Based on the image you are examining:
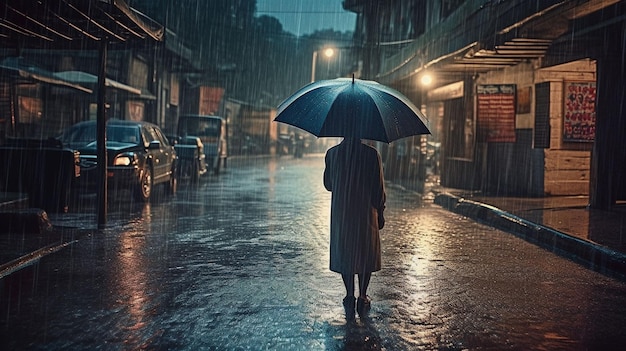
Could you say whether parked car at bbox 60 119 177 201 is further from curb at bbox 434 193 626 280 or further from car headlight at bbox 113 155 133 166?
curb at bbox 434 193 626 280

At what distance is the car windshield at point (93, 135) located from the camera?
16172 millimetres

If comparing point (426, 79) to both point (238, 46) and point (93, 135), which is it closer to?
point (93, 135)

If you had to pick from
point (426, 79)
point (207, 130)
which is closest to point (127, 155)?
point (426, 79)

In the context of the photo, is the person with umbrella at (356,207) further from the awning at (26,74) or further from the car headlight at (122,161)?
the awning at (26,74)

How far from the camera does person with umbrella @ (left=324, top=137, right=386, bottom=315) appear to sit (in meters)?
5.91

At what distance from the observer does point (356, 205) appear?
5.92 metres

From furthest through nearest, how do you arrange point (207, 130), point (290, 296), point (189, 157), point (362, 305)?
point (207, 130)
point (189, 157)
point (290, 296)
point (362, 305)

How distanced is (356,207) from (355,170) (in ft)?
1.02

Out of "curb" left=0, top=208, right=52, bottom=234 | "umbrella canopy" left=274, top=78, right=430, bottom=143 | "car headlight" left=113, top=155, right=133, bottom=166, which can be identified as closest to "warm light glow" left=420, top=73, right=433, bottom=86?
"car headlight" left=113, top=155, right=133, bottom=166

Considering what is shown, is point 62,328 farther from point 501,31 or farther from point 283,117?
point 501,31

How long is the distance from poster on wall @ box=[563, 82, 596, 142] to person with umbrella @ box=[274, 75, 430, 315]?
11243mm

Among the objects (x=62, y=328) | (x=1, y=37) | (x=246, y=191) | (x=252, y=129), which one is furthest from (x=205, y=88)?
(x=62, y=328)

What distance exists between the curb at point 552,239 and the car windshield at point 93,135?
7.46 meters

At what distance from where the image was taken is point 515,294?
688 cm
